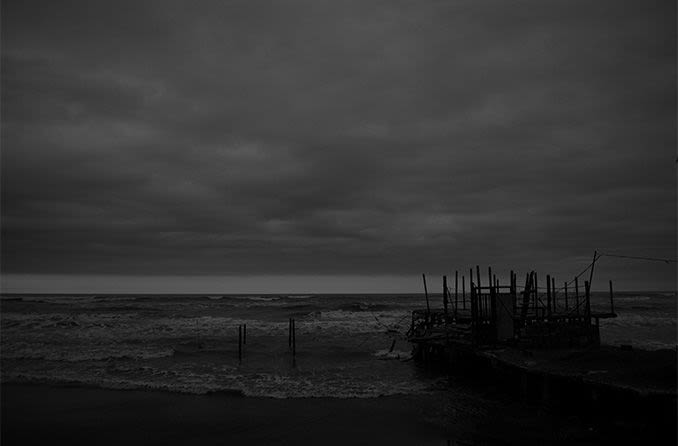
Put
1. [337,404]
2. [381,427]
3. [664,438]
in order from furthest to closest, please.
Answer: [337,404] → [381,427] → [664,438]

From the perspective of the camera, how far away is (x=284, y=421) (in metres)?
16.4

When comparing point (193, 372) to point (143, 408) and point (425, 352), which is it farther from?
point (425, 352)

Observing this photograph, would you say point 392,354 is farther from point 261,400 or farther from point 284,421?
point 284,421

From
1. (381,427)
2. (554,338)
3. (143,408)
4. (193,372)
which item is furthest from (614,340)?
(143,408)

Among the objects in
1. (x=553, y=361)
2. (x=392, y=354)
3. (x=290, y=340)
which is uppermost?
(x=553, y=361)

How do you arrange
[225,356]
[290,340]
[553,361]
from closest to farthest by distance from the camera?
[553,361], [225,356], [290,340]

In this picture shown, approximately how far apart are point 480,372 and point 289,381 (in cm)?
1018

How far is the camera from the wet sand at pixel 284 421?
1419 cm

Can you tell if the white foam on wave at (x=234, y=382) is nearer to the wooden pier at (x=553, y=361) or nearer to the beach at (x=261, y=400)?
the beach at (x=261, y=400)

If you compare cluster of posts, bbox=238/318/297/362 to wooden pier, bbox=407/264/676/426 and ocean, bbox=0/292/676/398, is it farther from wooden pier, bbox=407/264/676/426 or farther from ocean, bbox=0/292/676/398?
wooden pier, bbox=407/264/676/426

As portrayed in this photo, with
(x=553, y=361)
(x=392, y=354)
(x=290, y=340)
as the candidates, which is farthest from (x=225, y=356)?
(x=553, y=361)

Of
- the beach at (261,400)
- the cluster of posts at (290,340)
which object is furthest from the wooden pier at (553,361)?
the cluster of posts at (290,340)

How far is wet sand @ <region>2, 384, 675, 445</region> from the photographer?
14.2 metres

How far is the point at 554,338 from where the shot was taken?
2317 cm
